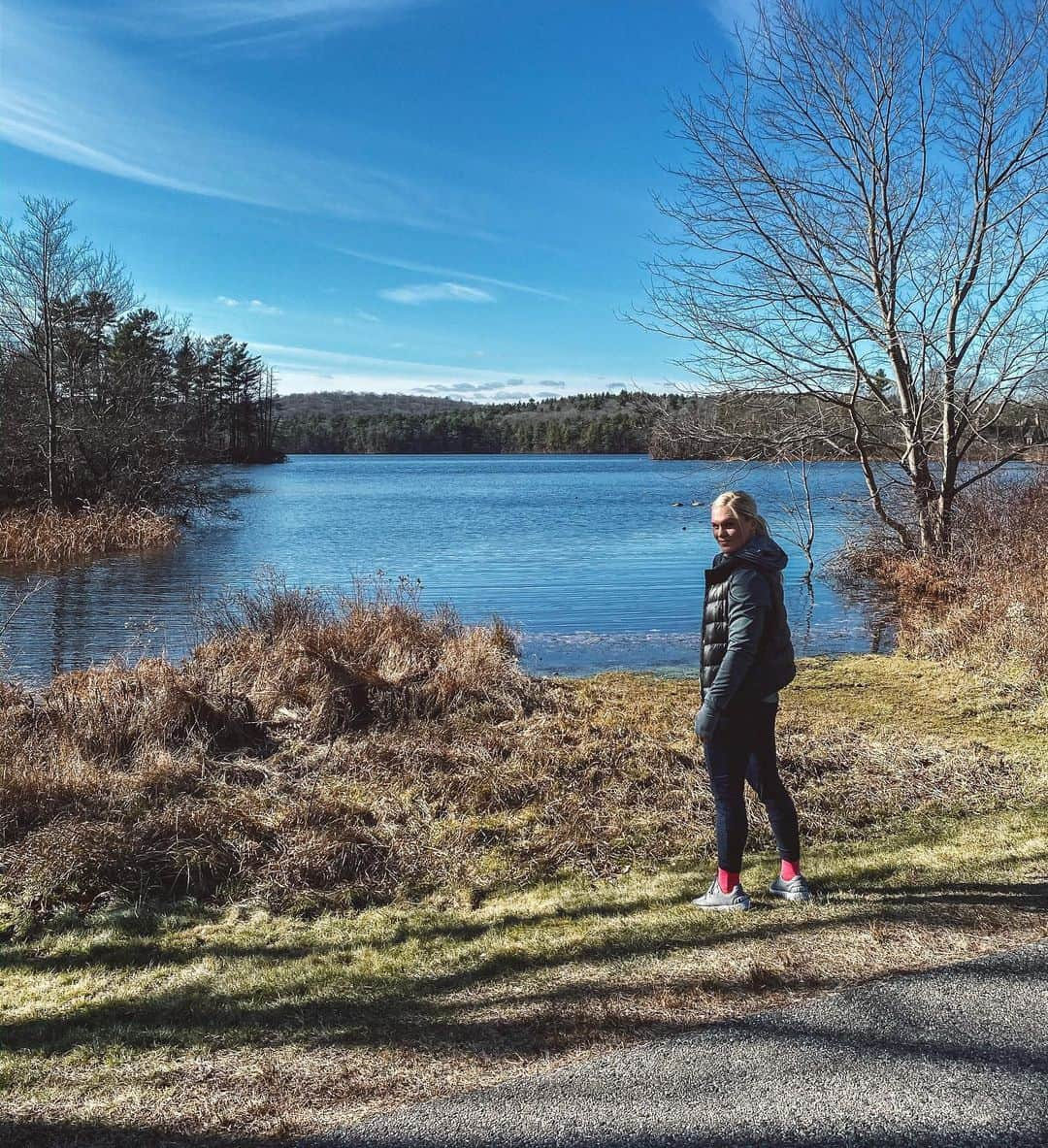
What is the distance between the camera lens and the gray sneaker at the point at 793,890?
4492mm

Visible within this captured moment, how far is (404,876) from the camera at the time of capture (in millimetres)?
5172

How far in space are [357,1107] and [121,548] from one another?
84.3ft

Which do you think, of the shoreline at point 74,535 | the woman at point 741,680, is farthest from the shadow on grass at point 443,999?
the shoreline at point 74,535

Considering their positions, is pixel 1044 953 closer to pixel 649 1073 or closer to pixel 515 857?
pixel 649 1073

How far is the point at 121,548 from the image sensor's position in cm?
2608

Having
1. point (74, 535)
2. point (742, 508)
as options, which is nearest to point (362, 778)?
point (742, 508)

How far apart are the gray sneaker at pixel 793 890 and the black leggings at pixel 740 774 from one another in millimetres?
219

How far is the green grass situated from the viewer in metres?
3.05

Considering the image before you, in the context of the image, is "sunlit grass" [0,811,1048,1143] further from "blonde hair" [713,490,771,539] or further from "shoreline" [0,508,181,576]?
"shoreline" [0,508,181,576]

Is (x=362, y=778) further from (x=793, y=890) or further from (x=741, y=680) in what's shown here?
(x=741, y=680)

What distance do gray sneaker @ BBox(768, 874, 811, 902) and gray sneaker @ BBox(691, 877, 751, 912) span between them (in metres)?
0.18

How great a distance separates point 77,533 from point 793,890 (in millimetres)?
24872

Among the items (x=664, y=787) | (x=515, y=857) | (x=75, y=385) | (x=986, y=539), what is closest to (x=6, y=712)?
(x=515, y=857)

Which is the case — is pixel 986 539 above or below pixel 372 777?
above
